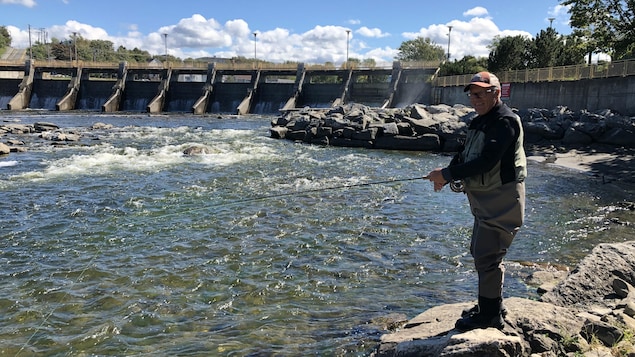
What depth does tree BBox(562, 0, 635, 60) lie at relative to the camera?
28264mm

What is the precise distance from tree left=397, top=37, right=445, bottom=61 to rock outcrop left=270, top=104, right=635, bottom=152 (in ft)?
236

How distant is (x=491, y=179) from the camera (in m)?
3.49

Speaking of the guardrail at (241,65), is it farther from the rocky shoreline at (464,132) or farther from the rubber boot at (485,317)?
the rubber boot at (485,317)

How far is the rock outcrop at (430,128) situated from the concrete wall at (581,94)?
5.86 ft

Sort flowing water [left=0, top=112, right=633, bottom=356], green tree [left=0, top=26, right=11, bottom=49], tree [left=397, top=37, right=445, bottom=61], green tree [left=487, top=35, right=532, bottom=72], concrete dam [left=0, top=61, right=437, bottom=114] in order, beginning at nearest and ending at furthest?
flowing water [left=0, top=112, right=633, bottom=356], green tree [left=487, top=35, right=532, bottom=72], concrete dam [left=0, top=61, right=437, bottom=114], tree [left=397, top=37, right=445, bottom=61], green tree [left=0, top=26, right=11, bottom=49]

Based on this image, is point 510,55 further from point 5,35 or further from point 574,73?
point 5,35

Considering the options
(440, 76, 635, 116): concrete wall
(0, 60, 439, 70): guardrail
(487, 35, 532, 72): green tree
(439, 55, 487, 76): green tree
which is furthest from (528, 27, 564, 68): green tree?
(440, 76, 635, 116): concrete wall

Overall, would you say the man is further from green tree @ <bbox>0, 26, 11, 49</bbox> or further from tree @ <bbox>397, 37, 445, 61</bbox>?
green tree @ <bbox>0, 26, 11, 49</bbox>

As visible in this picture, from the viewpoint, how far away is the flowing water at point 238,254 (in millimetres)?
5238

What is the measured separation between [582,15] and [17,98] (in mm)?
52820

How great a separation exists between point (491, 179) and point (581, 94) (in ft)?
87.0

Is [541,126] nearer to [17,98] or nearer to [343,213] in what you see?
[343,213]

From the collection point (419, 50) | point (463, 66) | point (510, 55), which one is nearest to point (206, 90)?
point (463, 66)

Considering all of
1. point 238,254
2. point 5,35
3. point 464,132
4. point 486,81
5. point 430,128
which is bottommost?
point 238,254
